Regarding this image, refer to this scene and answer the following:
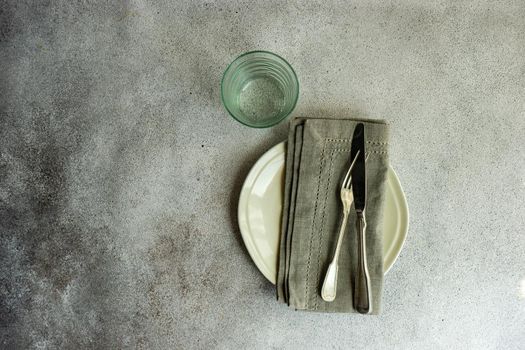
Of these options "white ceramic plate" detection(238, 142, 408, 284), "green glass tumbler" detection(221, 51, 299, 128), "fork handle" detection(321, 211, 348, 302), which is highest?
"green glass tumbler" detection(221, 51, 299, 128)

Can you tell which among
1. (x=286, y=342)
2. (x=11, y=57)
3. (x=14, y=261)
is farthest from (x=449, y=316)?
(x=11, y=57)

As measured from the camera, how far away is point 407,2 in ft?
2.32

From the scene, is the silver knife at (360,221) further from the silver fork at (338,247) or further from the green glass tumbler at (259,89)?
the green glass tumbler at (259,89)

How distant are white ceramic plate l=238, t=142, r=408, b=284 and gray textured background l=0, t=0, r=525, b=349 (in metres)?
0.05

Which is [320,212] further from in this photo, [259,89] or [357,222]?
[259,89]

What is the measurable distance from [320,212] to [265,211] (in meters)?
0.09

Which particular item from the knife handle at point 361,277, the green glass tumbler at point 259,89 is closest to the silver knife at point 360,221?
the knife handle at point 361,277

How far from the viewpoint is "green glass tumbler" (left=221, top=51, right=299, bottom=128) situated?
637 mm

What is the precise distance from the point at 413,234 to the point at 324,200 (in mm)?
180

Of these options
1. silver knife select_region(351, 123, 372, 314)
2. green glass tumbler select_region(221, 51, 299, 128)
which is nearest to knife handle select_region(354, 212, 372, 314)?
silver knife select_region(351, 123, 372, 314)

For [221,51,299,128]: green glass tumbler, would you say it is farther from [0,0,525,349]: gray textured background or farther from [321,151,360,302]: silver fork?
[321,151,360,302]: silver fork

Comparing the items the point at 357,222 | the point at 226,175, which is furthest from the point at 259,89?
the point at 357,222

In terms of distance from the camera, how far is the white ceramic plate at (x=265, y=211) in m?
0.65

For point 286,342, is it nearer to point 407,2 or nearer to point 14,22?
point 407,2
